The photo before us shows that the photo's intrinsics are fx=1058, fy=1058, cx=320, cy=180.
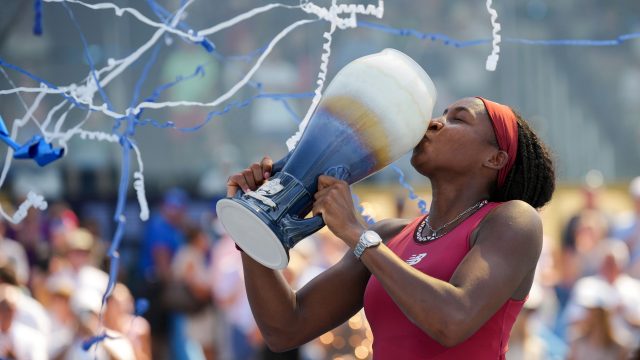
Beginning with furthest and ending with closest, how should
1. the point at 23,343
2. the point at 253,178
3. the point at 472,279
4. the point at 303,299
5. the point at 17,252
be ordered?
1. the point at 17,252
2. the point at 23,343
3. the point at 303,299
4. the point at 253,178
5. the point at 472,279

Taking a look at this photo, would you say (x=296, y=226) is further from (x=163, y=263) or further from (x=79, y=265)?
(x=163, y=263)

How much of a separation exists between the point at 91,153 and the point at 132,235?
760 mm

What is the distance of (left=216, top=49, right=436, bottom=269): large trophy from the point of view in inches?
76.9

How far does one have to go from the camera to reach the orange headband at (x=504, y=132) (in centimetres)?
217

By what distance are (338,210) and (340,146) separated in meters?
0.12

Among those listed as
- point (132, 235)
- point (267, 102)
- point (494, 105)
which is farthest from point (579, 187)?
point (494, 105)

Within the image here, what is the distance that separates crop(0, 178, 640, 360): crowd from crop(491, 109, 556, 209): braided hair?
2.10 meters

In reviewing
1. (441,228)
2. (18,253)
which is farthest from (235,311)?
(441,228)

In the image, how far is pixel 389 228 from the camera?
2395 millimetres

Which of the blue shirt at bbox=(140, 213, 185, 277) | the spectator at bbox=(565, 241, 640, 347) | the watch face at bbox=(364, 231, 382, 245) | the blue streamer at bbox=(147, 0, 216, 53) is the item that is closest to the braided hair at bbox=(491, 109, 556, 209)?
the watch face at bbox=(364, 231, 382, 245)

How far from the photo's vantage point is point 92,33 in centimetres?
684

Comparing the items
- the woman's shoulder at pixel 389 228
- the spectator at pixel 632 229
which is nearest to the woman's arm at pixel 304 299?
the woman's shoulder at pixel 389 228

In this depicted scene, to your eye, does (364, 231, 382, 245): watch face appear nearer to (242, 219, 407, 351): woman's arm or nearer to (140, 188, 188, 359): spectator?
(242, 219, 407, 351): woman's arm

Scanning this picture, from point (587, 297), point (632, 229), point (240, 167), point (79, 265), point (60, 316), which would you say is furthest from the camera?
point (240, 167)
